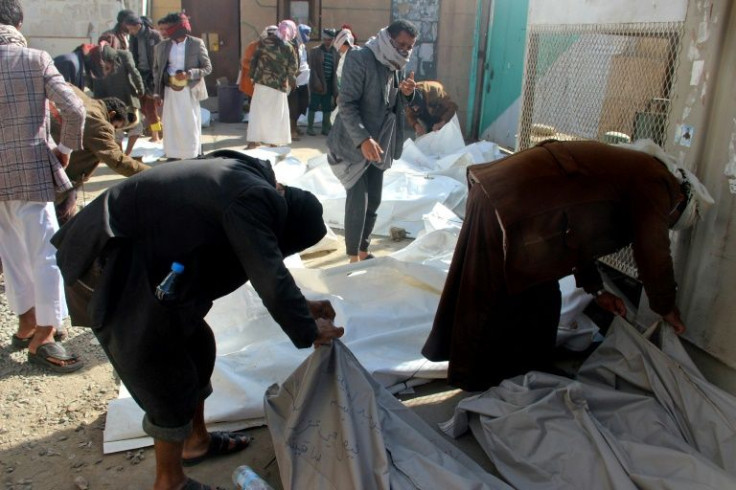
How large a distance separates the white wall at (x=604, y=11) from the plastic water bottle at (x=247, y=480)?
2.79 m

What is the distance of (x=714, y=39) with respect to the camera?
284 cm

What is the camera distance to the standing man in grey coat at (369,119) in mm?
4094

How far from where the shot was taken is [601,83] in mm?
3789

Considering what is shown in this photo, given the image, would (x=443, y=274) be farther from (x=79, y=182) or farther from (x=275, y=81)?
(x=275, y=81)

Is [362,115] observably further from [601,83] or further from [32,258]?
[32,258]

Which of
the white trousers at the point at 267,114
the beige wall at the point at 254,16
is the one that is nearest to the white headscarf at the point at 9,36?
the white trousers at the point at 267,114

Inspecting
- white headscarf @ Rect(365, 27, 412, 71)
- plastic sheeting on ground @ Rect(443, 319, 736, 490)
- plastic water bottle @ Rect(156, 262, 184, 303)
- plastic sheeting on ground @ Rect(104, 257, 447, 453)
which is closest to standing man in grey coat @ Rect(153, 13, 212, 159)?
white headscarf @ Rect(365, 27, 412, 71)

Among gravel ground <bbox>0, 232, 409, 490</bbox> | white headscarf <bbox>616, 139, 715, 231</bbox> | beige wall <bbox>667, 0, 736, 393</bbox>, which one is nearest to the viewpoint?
gravel ground <bbox>0, 232, 409, 490</bbox>

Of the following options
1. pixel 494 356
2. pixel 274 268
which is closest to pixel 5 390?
pixel 274 268

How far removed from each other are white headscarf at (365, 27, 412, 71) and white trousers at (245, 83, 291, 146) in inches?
168

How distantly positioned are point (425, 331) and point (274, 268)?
1767 mm

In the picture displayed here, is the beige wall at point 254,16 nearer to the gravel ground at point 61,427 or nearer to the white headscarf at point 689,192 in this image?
the gravel ground at point 61,427

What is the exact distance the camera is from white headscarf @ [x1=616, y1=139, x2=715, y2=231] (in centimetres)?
270

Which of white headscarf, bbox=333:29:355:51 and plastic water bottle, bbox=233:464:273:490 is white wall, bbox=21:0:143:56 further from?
plastic water bottle, bbox=233:464:273:490
